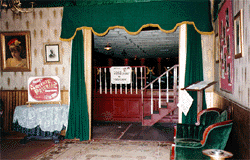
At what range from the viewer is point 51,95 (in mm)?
4992

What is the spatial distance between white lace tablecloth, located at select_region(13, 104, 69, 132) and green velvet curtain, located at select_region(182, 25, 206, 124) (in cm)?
275

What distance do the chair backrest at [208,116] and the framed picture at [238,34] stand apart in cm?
114

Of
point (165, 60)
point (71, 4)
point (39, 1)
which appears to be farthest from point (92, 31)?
point (165, 60)

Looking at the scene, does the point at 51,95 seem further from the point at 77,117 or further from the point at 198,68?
the point at 198,68

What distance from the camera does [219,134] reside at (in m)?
2.45

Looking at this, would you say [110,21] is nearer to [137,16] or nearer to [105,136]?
[137,16]

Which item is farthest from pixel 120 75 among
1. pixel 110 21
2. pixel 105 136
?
pixel 110 21

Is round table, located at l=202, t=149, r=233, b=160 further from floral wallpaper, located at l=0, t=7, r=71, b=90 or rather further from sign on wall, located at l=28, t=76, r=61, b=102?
floral wallpaper, located at l=0, t=7, r=71, b=90

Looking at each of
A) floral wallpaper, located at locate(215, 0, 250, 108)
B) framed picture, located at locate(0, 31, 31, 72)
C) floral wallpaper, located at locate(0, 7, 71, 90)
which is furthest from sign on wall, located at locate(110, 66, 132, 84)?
floral wallpaper, located at locate(215, 0, 250, 108)

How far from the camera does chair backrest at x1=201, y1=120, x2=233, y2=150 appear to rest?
243cm

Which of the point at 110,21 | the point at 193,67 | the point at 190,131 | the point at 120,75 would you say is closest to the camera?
the point at 190,131

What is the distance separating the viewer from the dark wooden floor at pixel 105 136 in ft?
13.7

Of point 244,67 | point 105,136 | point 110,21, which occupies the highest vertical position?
point 110,21

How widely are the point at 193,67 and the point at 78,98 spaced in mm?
2746
